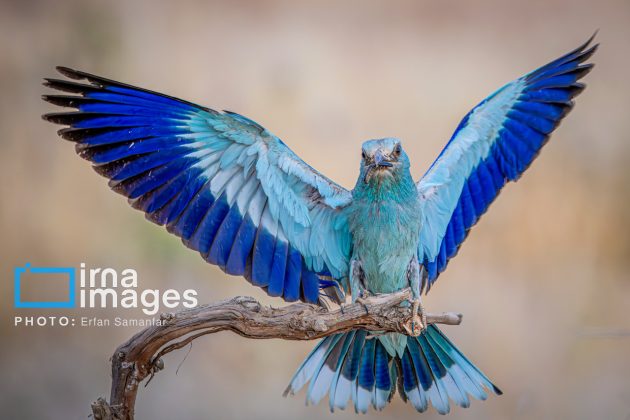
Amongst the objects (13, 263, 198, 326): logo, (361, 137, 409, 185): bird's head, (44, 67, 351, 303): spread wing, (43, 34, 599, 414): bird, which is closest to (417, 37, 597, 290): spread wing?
(43, 34, 599, 414): bird

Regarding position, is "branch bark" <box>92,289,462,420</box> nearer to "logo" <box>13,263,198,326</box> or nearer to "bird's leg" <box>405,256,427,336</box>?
"bird's leg" <box>405,256,427,336</box>

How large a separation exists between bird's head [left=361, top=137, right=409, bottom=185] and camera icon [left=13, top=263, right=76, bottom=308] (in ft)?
6.25

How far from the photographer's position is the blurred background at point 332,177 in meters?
4.47

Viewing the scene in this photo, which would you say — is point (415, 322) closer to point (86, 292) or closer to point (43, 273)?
point (86, 292)

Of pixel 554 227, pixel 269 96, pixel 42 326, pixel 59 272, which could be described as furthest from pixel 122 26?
pixel 554 227

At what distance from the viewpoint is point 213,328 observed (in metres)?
2.78

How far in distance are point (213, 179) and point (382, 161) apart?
63cm

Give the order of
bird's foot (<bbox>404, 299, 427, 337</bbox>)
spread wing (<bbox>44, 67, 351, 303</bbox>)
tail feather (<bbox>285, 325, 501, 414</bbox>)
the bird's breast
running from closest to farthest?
bird's foot (<bbox>404, 299, 427, 337</bbox>)
spread wing (<bbox>44, 67, 351, 303</bbox>)
the bird's breast
tail feather (<bbox>285, 325, 501, 414</bbox>)

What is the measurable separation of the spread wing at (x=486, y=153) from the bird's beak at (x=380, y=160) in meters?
0.40

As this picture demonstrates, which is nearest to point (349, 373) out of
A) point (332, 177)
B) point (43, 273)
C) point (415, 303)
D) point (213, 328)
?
point (415, 303)

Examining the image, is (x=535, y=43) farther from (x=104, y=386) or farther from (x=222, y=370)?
(x=104, y=386)

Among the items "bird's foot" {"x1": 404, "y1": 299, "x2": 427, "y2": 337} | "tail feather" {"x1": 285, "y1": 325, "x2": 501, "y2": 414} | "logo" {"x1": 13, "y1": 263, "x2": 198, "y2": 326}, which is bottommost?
"tail feather" {"x1": 285, "y1": 325, "x2": 501, "y2": 414}

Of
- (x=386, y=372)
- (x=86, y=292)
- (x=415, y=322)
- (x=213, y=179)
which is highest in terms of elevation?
(x=213, y=179)

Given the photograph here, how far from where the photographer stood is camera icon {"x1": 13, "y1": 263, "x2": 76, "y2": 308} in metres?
4.40
